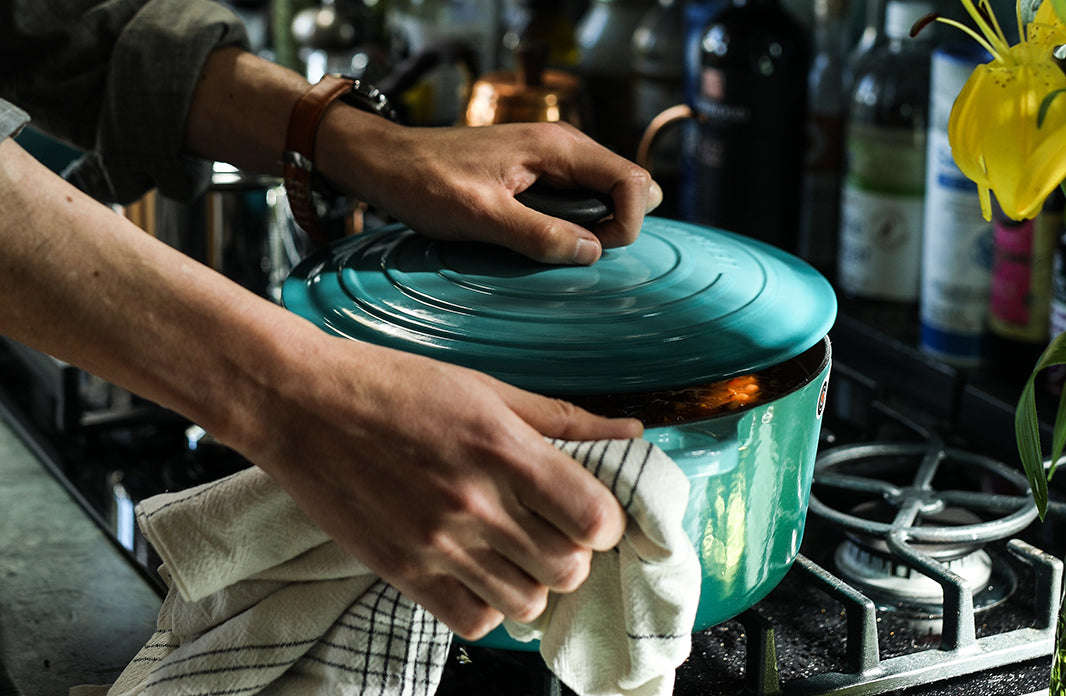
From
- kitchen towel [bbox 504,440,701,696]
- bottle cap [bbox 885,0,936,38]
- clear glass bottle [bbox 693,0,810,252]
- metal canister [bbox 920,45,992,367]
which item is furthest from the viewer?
clear glass bottle [bbox 693,0,810,252]

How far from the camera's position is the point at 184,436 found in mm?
978

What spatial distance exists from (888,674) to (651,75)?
880 millimetres

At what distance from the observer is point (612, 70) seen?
1.43 m

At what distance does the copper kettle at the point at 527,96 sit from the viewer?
45.0 inches

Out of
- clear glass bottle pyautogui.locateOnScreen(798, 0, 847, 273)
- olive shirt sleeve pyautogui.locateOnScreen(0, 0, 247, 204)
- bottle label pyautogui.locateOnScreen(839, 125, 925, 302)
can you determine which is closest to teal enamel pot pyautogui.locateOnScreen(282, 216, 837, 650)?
olive shirt sleeve pyautogui.locateOnScreen(0, 0, 247, 204)

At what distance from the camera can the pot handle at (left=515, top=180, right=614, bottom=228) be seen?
0.64m

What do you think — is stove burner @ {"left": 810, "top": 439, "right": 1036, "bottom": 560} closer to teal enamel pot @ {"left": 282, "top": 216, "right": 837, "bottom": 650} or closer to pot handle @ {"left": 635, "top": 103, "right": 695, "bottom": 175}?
teal enamel pot @ {"left": 282, "top": 216, "right": 837, "bottom": 650}

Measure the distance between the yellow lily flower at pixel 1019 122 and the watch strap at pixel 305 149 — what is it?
388 mm

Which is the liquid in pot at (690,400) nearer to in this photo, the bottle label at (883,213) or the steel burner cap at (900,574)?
the steel burner cap at (900,574)

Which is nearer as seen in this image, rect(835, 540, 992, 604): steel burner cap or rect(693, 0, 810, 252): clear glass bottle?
rect(835, 540, 992, 604): steel burner cap

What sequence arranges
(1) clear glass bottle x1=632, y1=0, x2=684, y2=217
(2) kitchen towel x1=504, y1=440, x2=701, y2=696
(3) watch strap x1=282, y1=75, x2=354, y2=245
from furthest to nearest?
1. (1) clear glass bottle x1=632, y1=0, x2=684, y2=217
2. (3) watch strap x1=282, y1=75, x2=354, y2=245
3. (2) kitchen towel x1=504, y1=440, x2=701, y2=696

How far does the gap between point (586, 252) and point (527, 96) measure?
559mm

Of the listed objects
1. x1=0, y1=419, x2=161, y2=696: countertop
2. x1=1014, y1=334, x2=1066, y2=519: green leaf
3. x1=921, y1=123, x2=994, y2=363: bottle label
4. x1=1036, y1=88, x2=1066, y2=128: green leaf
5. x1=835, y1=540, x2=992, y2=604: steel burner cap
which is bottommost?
x1=0, y1=419, x2=161, y2=696: countertop

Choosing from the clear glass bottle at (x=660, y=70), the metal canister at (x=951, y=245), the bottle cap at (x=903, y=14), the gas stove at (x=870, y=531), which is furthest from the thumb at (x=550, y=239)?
the clear glass bottle at (x=660, y=70)
